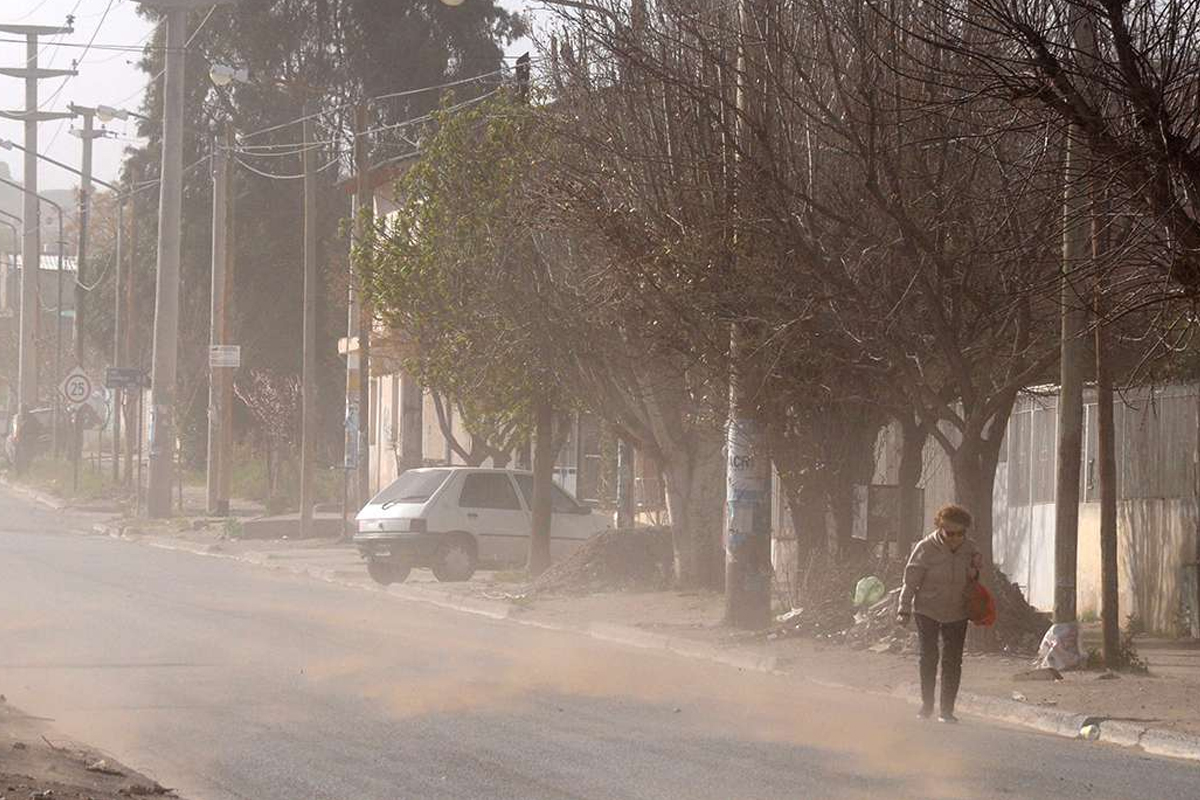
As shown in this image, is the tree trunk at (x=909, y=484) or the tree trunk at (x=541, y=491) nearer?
the tree trunk at (x=909, y=484)

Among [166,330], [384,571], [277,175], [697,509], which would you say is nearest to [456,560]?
[384,571]

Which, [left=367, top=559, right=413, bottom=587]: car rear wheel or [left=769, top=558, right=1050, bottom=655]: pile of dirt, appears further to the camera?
[left=367, top=559, right=413, bottom=587]: car rear wheel

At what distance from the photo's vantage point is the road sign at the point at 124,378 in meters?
41.5

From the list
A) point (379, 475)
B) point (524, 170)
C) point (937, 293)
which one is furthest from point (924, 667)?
point (379, 475)

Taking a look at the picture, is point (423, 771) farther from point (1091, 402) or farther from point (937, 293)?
point (1091, 402)

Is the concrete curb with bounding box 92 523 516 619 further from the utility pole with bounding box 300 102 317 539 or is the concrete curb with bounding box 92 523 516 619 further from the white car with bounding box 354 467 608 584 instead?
the utility pole with bounding box 300 102 317 539

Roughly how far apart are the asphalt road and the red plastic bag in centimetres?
73

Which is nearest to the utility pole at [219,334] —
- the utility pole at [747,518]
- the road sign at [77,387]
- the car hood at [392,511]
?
the road sign at [77,387]

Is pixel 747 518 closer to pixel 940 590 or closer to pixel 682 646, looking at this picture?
pixel 682 646

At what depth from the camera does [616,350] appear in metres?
23.0

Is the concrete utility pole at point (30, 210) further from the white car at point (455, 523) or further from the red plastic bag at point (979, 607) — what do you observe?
the red plastic bag at point (979, 607)

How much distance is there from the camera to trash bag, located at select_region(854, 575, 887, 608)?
19395 mm

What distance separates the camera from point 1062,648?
16250 millimetres

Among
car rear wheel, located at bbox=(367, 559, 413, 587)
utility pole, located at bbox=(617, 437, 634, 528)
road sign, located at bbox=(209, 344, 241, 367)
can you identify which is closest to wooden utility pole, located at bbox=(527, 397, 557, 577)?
car rear wheel, located at bbox=(367, 559, 413, 587)
